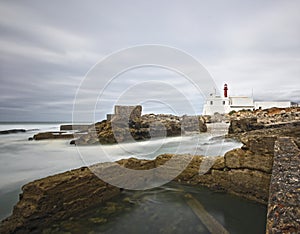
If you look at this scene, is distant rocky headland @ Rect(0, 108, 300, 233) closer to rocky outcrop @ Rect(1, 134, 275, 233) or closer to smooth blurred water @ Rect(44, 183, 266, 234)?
rocky outcrop @ Rect(1, 134, 275, 233)

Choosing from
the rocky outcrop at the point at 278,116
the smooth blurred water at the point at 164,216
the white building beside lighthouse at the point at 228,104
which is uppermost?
the white building beside lighthouse at the point at 228,104

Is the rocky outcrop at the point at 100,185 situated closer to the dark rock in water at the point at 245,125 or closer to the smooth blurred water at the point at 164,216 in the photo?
the smooth blurred water at the point at 164,216

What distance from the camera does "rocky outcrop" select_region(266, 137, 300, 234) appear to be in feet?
4.56

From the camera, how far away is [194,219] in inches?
133

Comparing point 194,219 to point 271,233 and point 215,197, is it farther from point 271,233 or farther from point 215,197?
point 271,233

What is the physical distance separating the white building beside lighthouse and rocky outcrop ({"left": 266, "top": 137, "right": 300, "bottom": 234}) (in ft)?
120

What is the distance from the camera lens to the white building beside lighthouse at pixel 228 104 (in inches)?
1515

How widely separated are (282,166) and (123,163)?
3442 mm

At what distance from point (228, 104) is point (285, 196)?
138 feet

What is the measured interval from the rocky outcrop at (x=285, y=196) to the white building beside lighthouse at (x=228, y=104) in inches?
1436

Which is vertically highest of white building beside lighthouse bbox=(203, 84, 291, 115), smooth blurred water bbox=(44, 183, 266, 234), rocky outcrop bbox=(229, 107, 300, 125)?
white building beside lighthouse bbox=(203, 84, 291, 115)

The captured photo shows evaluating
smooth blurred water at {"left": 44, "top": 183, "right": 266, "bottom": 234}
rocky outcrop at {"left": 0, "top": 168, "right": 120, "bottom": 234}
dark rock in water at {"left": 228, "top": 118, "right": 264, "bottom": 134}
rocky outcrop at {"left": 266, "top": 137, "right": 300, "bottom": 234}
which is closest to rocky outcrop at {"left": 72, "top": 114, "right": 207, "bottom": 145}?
dark rock in water at {"left": 228, "top": 118, "right": 264, "bottom": 134}

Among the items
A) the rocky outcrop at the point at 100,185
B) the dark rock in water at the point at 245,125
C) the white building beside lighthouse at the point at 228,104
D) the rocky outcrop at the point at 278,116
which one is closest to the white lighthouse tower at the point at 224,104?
the white building beside lighthouse at the point at 228,104

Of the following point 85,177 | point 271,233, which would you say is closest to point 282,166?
point 271,233
